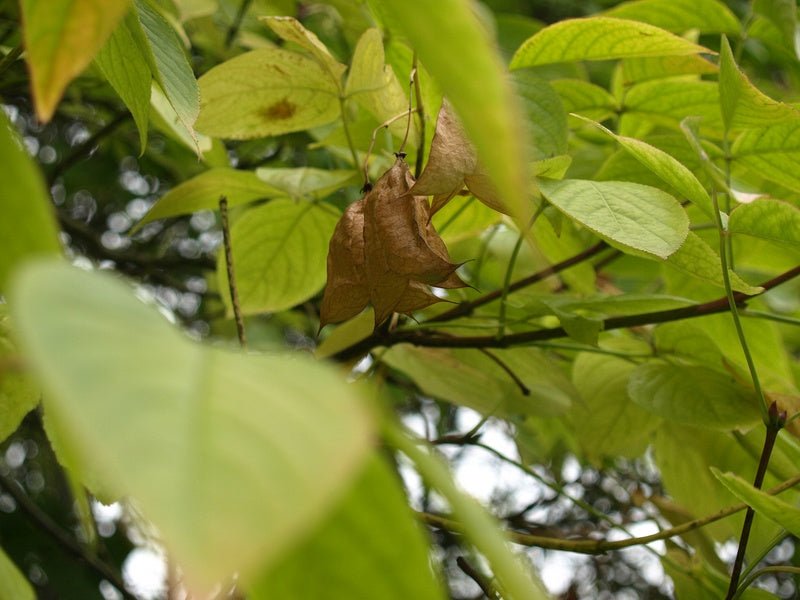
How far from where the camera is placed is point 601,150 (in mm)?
915

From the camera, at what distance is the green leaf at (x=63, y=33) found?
0.90ft

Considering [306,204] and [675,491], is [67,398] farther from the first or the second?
[675,491]

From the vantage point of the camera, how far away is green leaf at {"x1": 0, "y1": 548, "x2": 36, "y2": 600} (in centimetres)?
31

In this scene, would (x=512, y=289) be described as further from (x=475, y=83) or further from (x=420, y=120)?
(x=475, y=83)

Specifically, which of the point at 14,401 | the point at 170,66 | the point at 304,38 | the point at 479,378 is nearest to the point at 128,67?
the point at 170,66

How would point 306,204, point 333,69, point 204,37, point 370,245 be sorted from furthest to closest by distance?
point 204,37
point 306,204
point 333,69
point 370,245

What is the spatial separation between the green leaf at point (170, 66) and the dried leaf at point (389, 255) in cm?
12

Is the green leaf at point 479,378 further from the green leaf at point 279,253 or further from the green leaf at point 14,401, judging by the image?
the green leaf at point 14,401

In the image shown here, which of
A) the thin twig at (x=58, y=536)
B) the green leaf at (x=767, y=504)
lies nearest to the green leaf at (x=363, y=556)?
the green leaf at (x=767, y=504)

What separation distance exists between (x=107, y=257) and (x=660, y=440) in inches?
35.2

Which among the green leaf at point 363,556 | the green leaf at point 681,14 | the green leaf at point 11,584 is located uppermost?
the green leaf at point 363,556

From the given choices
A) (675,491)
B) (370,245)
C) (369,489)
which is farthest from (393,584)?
(675,491)

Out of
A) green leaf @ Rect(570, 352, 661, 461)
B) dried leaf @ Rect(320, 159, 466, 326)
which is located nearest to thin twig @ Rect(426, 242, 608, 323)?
green leaf @ Rect(570, 352, 661, 461)

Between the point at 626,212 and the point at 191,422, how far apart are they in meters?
0.39
